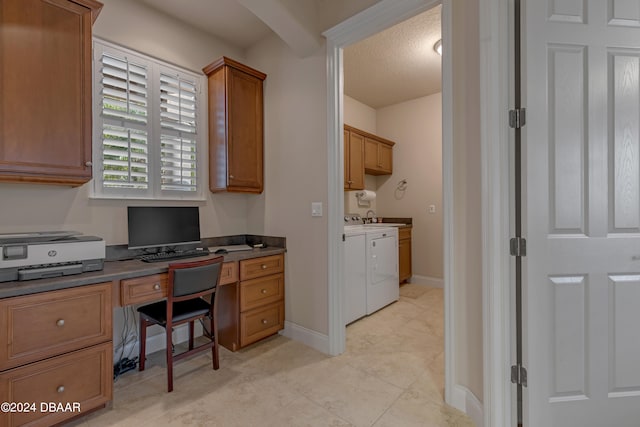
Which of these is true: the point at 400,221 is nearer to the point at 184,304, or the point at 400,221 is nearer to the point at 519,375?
the point at 519,375

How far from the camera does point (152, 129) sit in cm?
246

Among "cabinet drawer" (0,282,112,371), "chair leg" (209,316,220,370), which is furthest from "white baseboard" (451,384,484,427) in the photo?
"cabinet drawer" (0,282,112,371)

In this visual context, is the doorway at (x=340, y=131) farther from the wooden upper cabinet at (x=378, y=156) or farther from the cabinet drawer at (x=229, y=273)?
the wooden upper cabinet at (x=378, y=156)

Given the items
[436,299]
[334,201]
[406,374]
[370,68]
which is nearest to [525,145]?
[334,201]

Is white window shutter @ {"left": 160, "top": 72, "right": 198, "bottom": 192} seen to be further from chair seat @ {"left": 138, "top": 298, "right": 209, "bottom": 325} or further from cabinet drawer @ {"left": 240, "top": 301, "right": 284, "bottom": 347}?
cabinet drawer @ {"left": 240, "top": 301, "right": 284, "bottom": 347}

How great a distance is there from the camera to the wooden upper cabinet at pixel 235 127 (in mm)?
2635

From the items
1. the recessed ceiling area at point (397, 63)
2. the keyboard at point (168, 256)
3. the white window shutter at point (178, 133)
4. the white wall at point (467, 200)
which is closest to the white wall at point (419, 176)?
the recessed ceiling area at point (397, 63)

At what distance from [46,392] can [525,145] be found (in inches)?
108

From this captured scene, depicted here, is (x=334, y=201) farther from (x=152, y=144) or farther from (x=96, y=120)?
(x=96, y=120)

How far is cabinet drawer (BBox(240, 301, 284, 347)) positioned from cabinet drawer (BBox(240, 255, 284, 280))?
310mm

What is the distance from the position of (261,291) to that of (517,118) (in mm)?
2224

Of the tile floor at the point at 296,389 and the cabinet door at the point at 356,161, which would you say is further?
the cabinet door at the point at 356,161

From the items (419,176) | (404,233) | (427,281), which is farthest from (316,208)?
(427,281)

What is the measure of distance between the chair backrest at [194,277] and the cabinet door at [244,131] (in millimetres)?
889
